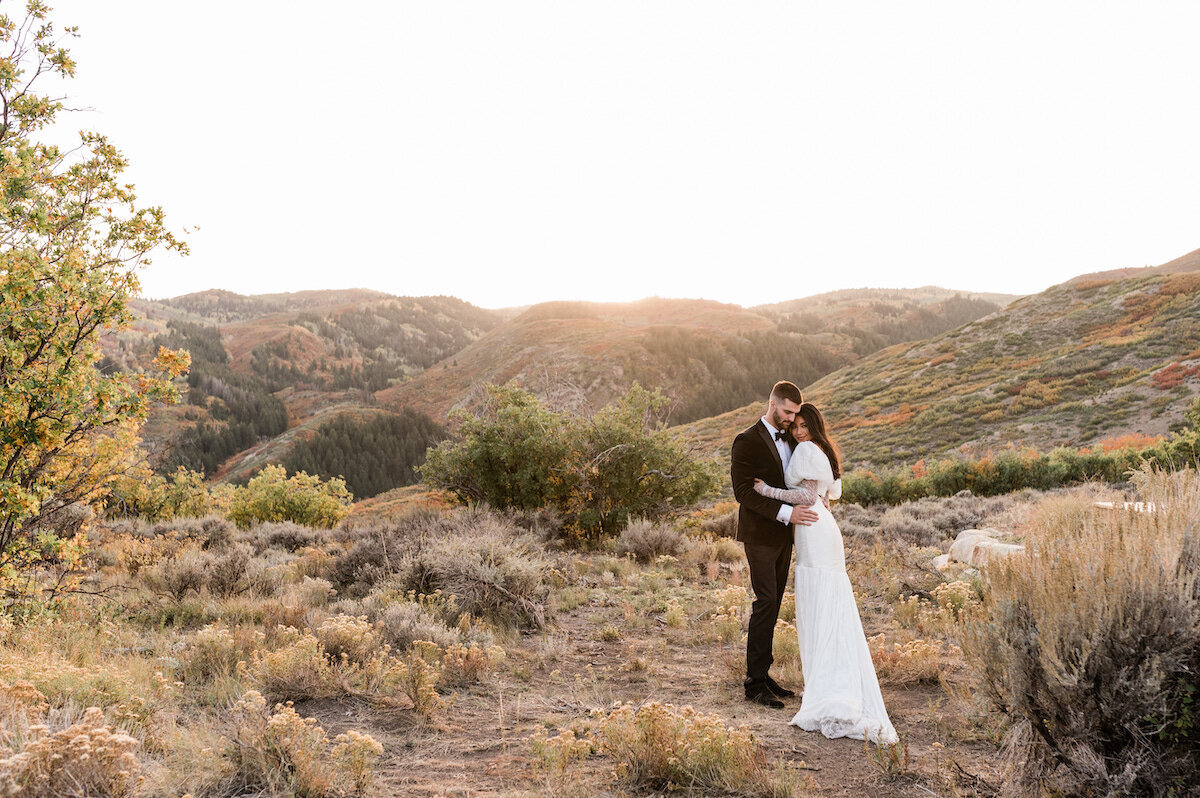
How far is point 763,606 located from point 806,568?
1.65ft

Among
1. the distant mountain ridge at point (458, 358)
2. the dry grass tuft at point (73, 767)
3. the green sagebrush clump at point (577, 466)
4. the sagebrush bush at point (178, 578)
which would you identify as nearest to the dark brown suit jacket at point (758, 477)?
the dry grass tuft at point (73, 767)

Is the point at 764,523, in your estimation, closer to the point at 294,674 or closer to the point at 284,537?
the point at 294,674

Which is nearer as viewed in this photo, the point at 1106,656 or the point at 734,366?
the point at 1106,656

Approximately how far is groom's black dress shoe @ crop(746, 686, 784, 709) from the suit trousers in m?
0.03

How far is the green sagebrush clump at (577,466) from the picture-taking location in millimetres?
12742

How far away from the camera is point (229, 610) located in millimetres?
6941

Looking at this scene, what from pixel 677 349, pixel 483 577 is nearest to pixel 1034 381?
pixel 483 577

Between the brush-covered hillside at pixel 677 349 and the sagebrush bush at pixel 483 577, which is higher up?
the brush-covered hillside at pixel 677 349

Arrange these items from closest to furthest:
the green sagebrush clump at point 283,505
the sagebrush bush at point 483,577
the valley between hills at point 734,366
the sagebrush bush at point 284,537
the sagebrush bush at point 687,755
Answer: the sagebrush bush at point 687,755, the sagebrush bush at point 483,577, the sagebrush bush at point 284,537, the green sagebrush clump at point 283,505, the valley between hills at point 734,366

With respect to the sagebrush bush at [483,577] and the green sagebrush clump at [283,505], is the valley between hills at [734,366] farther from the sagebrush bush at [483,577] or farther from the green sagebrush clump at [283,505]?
the green sagebrush clump at [283,505]

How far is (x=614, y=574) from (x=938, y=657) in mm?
5024

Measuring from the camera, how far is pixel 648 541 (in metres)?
10.9

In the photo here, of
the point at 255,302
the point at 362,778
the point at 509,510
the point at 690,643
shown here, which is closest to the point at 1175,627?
the point at 362,778

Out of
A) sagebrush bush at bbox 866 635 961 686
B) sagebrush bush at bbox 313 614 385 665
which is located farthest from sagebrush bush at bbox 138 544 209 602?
sagebrush bush at bbox 866 635 961 686
